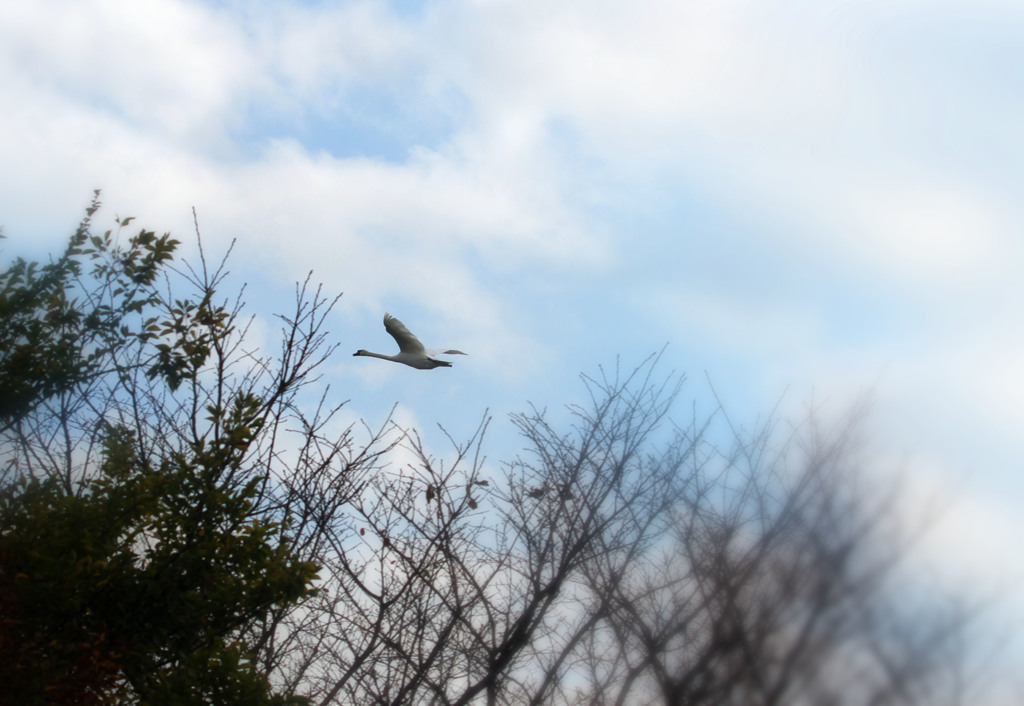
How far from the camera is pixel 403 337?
6695mm

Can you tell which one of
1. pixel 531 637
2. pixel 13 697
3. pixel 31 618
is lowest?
pixel 13 697

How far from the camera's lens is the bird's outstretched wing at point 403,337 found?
6629 millimetres

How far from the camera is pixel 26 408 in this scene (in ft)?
24.6

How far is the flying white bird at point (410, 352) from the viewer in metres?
6.44

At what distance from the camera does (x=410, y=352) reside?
6629mm

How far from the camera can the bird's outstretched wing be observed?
6629 mm

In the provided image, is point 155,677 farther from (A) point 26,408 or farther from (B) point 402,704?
(A) point 26,408

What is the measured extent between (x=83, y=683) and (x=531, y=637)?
3.83 metres

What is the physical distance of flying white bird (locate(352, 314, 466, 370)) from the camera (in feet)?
21.1

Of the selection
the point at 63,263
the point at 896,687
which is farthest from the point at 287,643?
the point at 896,687

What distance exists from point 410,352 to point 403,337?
15 centimetres

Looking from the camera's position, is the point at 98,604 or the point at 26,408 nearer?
the point at 98,604

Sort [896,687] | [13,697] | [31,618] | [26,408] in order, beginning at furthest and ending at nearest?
[26,408] < [896,687] < [31,618] < [13,697]

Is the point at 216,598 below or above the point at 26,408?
below
